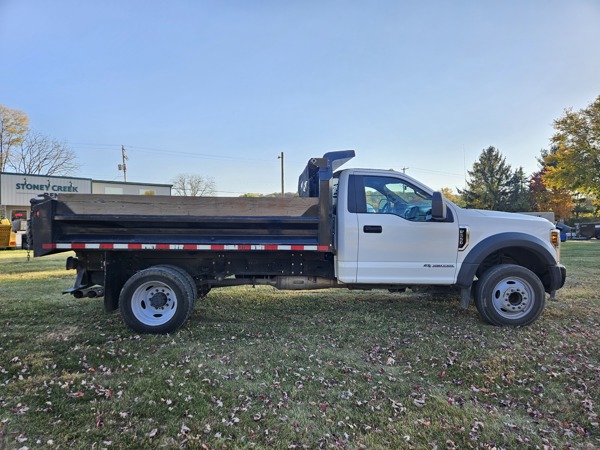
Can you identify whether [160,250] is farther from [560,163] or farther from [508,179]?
[508,179]

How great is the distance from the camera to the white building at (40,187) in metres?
37.2

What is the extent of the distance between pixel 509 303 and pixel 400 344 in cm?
180

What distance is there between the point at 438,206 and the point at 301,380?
8.93ft

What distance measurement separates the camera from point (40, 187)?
3953cm

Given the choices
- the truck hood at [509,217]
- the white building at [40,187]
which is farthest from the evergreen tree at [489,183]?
the truck hood at [509,217]

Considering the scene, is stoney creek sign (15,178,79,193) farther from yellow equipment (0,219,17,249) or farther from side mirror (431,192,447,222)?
side mirror (431,192,447,222)

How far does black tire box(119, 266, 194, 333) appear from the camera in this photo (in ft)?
15.7

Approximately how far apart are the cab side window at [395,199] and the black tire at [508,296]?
123 cm

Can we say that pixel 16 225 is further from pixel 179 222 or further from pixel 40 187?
pixel 40 187

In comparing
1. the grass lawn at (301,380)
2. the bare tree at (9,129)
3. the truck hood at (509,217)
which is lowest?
the grass lawn at (301,380)

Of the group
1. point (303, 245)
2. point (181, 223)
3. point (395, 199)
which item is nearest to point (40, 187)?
point (181, 223)

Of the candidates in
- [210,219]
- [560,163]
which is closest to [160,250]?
[210,219]

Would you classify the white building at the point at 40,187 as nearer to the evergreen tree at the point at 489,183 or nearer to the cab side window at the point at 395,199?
the cab side window at the point at 395,199

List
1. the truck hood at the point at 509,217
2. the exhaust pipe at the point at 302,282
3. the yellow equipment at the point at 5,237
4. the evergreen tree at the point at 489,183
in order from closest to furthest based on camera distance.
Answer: the truck hood at the point at 509,217 → the exhaust pipe at the point at 302,282 → the yellow equipment at the point at 5,237 → the evergreen tree at the point at 489,183
